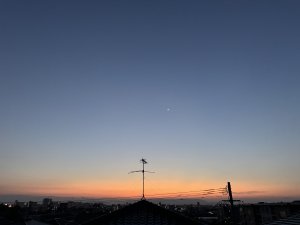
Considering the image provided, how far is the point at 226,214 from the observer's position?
325 ft

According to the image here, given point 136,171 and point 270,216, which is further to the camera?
point 270,216

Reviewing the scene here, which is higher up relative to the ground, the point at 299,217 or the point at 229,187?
the point at 229,187

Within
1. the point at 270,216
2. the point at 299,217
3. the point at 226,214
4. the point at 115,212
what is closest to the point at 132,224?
the point at 115,212

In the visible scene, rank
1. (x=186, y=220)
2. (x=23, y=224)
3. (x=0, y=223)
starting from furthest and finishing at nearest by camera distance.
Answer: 1. (x=23, y=224)
2. (x=0, y=223)
3. (x=186, y=220)

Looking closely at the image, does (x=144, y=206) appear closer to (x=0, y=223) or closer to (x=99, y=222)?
(x=99, y=222)

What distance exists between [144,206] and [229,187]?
9871 mm

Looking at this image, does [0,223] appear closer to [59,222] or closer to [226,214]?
[59,222]

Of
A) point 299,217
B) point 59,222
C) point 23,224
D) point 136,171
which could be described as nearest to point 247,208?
point 59,222

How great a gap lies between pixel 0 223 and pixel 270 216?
5786 cm

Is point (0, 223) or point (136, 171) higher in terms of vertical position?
point (136, 171)

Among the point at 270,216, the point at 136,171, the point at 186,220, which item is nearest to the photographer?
the point at 186,220

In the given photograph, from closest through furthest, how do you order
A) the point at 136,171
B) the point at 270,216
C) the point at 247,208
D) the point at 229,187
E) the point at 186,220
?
the point at 186,220 < the point at 136,171 < the point at 229,187 < the point at 270,216 < the point at 247,208

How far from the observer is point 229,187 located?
2791 cm

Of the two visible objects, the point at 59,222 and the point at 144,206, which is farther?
the point at 59,222
